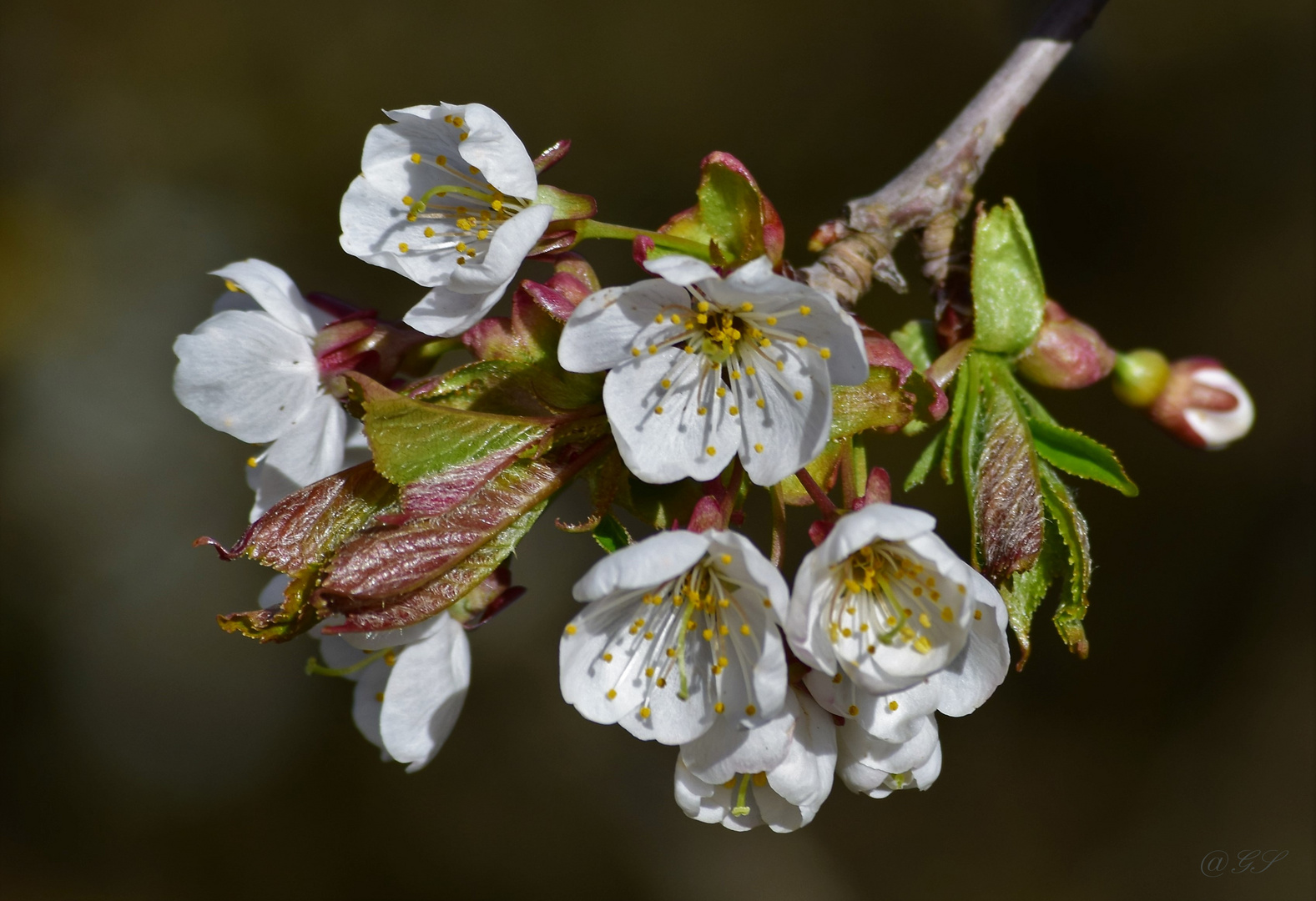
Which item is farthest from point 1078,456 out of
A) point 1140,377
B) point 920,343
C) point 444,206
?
point 444,206

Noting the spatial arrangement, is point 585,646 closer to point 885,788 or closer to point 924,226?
point 885,788

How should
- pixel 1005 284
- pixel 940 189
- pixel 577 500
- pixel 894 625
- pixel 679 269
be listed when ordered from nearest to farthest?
1. pixel 679 269
2. pixel 894 625
3. pixel 1005 284
4. pixel 940 189
5. pixel 577 500

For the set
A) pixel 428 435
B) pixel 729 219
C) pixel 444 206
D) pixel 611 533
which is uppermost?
pixel 729 219

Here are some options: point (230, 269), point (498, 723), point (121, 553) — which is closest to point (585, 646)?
point (230, 269)

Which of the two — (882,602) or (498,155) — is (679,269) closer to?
(498,155)

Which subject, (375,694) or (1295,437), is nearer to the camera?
(375,694)

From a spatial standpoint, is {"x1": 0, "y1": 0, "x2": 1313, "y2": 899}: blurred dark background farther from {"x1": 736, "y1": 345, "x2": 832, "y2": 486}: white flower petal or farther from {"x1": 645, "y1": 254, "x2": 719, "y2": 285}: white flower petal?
{"x1": 645, "y1": 254, "x2": 719, "y2": 285}: white flower petal
